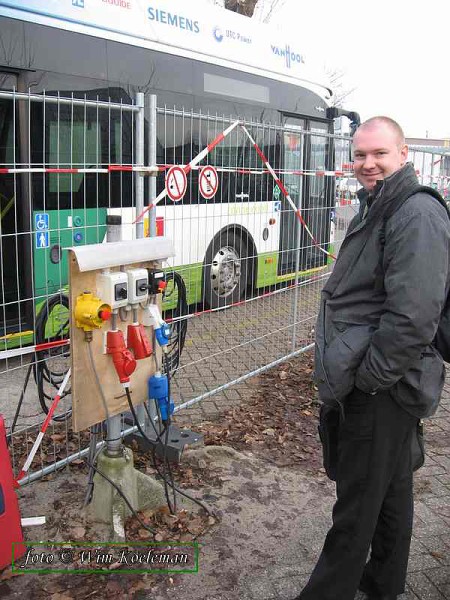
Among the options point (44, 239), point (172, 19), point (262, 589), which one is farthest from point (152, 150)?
point (172, 19)

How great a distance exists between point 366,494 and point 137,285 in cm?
141

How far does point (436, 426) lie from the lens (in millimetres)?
4902

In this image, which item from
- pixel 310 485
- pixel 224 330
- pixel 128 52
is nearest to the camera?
pixel 310 485

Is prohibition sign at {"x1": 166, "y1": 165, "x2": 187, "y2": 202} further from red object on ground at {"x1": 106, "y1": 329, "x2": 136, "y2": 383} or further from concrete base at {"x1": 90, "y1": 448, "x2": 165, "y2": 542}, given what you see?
concrete base at {"x1": 90, "y1": 448, "x2": 165, "y2": 542}

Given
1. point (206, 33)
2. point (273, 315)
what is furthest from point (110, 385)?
point (206, 33)

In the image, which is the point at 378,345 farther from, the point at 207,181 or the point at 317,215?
the point at 317,215

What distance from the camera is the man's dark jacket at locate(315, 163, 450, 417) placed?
2.18 m

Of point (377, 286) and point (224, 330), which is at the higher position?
point (377, 286)

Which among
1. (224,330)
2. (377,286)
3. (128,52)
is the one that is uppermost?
(128,52)

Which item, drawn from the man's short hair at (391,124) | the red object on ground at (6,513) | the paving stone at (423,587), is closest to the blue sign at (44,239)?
the red object on ground at (6,513)

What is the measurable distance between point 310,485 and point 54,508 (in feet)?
5.16

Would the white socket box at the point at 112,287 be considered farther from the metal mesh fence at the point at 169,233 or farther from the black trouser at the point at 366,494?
the black trouser at the point at 366,494

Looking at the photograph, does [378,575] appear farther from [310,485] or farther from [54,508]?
[54,508]

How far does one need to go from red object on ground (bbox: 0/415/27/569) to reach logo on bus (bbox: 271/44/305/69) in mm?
7646
